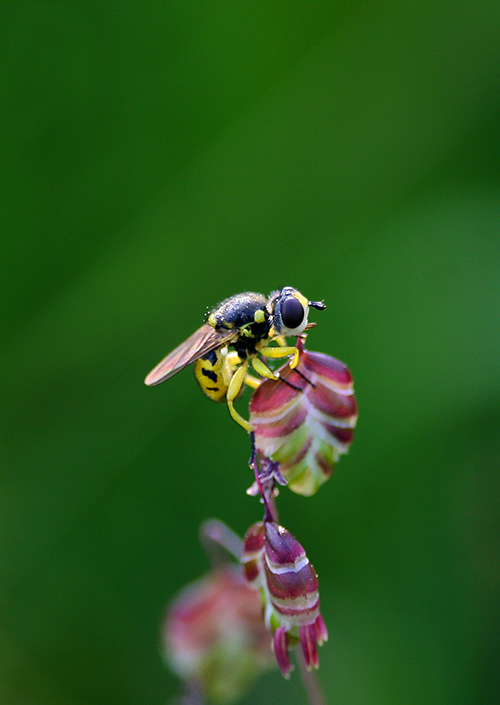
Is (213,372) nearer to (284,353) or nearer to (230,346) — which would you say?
(230,346)

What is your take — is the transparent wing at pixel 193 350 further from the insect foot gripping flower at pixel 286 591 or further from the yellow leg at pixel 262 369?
the insect foot gripping flower at pixel 286 591

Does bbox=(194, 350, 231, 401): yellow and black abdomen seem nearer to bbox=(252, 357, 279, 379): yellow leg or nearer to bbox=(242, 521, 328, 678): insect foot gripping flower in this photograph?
bbox=(252, 357, 279, 379): yellow leg

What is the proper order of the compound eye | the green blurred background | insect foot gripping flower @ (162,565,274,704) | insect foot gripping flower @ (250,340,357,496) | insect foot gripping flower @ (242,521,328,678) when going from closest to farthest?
1. insect foot gripping flower @ (242,521,328,678)
2. insect foot gripping flower @ (250,340,357,496)
3. the compound eye
4. insect foot gripping flower @ (162,565,274,704)
5. the green blurred background

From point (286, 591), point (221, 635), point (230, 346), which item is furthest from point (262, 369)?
point (221, 635)

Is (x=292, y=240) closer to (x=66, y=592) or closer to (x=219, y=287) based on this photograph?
(x=219, y=287)

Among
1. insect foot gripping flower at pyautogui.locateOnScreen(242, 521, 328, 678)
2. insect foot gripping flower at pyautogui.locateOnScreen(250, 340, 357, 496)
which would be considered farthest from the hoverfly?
insect foot gripping flower at pyautogui.locateOnScreen(242, 521, 328, 678)

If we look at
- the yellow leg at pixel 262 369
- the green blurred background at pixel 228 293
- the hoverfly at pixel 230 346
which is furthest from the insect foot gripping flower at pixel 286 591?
the green blurred background at pixel 228 293

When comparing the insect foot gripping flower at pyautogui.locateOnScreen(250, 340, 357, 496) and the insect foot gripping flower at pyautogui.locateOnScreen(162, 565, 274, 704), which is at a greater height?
the insect foot gripping flower at pyautogui.locateOnScreen(250, 340, 357, 496)
